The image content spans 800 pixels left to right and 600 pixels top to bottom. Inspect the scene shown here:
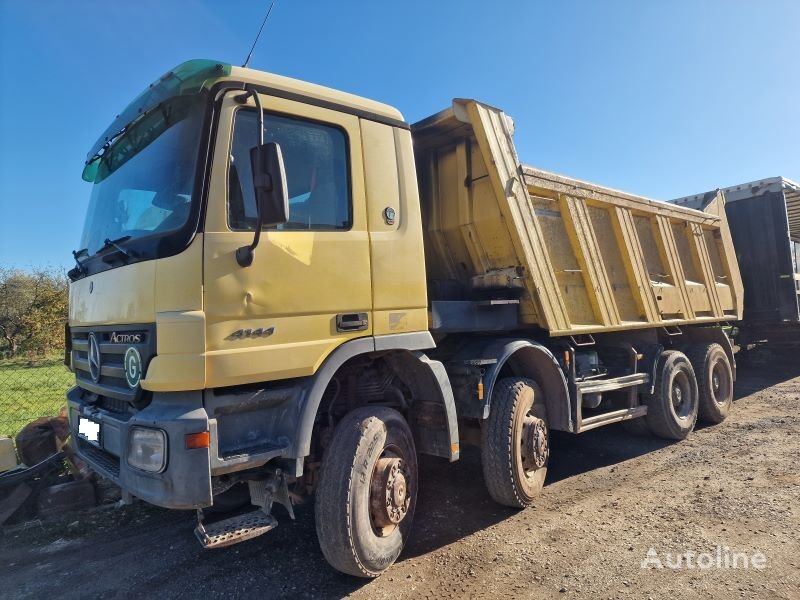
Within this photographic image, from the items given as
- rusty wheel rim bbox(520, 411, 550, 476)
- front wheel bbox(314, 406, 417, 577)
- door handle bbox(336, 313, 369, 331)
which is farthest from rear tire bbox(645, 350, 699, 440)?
door handle bbox(336, 313, 369, 331)

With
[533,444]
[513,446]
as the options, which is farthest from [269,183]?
[533,444]

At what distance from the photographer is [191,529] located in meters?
3.94

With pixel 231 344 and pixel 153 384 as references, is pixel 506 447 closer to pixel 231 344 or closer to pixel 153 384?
pixel 231 344

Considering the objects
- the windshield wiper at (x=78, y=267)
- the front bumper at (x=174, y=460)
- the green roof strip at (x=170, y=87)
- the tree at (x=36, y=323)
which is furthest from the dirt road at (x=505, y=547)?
the tree at (x=36, y=323)

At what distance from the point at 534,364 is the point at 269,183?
2.99 m

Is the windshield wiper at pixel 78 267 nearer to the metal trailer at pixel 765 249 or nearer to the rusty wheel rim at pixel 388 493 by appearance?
the rusty wheel rim at pixel 388 493

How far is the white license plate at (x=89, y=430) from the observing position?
3.03 m

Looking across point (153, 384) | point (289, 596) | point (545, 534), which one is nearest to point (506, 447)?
point (545, 534)

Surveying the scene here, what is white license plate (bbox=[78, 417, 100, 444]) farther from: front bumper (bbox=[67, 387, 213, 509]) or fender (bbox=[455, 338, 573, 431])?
fender (bbox=[455, 338, 573, 431])

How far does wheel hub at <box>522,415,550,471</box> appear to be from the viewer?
416cm

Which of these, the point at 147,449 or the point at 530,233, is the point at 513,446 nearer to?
the point at 530,233

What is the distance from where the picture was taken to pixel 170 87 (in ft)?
9.23

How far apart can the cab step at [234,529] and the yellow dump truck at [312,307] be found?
13 millimetres

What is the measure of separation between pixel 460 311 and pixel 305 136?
70.3 inches
